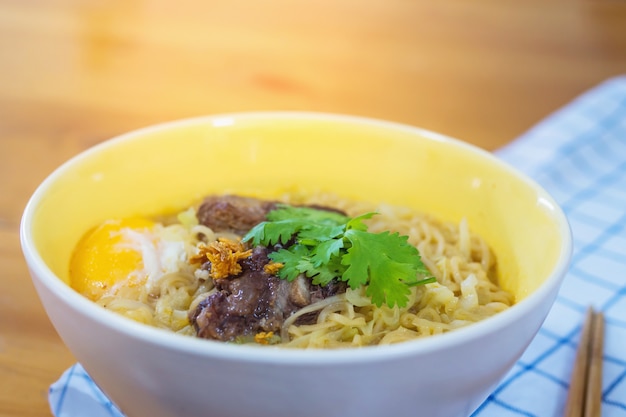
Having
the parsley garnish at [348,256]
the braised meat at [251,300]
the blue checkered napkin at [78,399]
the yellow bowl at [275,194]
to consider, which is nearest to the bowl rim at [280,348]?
the yellow bowl at [275,194]

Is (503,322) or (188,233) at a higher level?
(503,322)

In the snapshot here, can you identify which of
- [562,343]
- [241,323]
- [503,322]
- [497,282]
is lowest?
[562,343]

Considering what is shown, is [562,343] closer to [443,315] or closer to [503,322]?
[443,315]

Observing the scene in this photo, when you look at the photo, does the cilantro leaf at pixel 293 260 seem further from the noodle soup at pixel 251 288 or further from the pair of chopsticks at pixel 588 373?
the pair of chopsticks at pixel 588 373

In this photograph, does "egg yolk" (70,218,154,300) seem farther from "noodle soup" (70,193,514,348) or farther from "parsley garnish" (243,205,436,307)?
"parsley garnish" (243,205,436,307)

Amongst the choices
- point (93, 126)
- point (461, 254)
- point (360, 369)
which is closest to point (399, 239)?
point (461, 254)

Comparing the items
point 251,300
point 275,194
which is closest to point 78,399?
point 251,300
